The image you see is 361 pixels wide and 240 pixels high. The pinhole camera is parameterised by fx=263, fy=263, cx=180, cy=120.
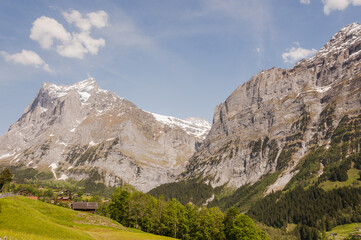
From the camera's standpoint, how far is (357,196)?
196 m

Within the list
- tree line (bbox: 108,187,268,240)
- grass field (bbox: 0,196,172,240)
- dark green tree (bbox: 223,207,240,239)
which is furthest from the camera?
dark green tree (bbox: 223,207,240,239)

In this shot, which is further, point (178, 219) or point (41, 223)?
point (178, 219)

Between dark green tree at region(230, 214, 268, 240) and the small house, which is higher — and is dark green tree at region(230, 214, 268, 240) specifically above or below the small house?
above

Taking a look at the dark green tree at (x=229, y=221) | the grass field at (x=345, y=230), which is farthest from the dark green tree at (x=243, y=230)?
the grass field at (x=345, y=230)

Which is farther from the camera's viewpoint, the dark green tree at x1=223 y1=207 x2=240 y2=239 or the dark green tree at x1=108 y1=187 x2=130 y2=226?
the dark green tree at x1=108 y1=187 x2=130 y2=226

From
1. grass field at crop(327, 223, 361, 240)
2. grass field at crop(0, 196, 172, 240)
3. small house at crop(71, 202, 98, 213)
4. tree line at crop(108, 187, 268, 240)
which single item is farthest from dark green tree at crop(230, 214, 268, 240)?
grass field at crop(327, 223, 361, 240)

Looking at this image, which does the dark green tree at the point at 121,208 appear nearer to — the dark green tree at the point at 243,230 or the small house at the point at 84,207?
the small house at the point at 84,207

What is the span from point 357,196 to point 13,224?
224m

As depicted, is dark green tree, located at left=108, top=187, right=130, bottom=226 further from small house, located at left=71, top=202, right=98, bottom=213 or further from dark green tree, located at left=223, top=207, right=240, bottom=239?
dark green tree, located at left=223, top=207, right=240, bottom=239

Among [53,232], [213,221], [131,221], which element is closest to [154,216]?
[131,221]

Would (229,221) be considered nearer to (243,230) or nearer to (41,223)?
(243,230)

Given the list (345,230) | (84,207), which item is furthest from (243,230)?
(345,230)

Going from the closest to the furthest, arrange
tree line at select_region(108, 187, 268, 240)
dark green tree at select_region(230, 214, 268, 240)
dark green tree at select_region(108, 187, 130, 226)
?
1. dark green tree at select_region(230, 214, 268, 240)
2. tree line at select_region(108, 187, 268, 240)
3. dark green tree at select_region(108, 187, 130, 226)

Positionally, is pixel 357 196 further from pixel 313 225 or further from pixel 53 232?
pixel 53 232
